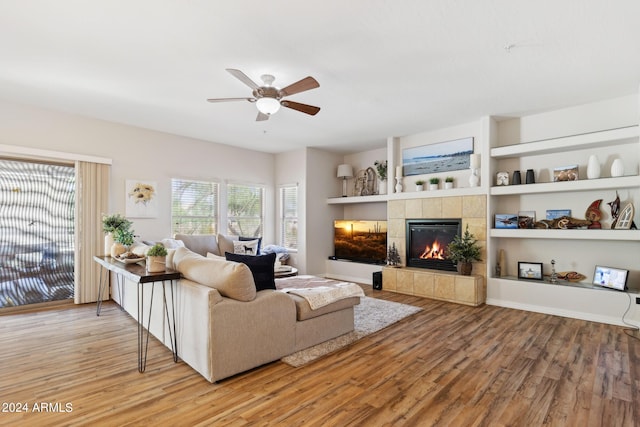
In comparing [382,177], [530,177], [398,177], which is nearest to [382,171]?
[382,177]

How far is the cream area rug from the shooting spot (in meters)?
2.96

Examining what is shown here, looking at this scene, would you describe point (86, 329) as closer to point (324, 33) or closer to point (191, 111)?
point (191, 111)

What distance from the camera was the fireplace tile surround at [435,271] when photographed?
485 cm

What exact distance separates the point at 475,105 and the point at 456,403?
3740 millimetres

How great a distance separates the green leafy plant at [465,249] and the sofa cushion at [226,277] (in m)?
3.49

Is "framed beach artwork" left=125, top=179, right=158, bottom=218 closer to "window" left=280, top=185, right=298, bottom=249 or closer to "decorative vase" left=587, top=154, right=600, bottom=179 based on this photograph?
"window" left=280, top=185, right=298, bottom=249

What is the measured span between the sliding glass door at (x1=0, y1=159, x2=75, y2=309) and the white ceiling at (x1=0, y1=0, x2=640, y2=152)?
41.0 inches

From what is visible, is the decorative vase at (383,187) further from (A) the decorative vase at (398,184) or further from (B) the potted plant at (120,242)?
(B) the potted plant at (120,242)

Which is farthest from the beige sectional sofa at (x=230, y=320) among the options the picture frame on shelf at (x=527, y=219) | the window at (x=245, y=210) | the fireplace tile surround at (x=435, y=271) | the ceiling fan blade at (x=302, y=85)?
the window at (x=245, y=210)

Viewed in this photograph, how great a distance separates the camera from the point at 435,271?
5359mm

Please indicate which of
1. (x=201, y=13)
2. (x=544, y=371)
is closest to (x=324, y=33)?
(x=201, y=13)

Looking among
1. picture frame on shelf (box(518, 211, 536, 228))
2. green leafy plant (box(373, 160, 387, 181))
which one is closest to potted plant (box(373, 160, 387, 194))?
green leafy plant (box(373, 160, 387, 181))

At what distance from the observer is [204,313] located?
8.05 feet

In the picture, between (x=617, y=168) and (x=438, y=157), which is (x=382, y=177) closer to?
(x=438, y=157)
